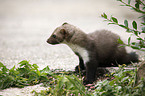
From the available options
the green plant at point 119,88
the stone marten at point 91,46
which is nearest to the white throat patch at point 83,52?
the stone marten at point 91,46

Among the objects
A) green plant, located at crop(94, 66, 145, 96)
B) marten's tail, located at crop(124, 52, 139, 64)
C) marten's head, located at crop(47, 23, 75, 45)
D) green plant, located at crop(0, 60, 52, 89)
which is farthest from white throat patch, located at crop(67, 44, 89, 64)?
green plant, located at crop(94, 66, 145, 96)

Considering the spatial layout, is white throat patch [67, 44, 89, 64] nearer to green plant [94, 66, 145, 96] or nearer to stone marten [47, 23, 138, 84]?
stone marten [47, 23, 138, 84]

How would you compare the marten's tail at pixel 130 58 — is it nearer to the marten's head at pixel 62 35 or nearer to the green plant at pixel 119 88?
the marten's head at pixel 62 35

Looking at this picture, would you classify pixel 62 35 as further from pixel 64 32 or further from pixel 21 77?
pixel 21 77

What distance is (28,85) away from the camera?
299 centimetres

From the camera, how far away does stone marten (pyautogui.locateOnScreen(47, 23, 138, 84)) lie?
323 cm

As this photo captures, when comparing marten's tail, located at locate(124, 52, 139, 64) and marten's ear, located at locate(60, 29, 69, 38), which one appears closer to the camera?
Answer: marten's ear, located at locate(60, 29, 69, 38)

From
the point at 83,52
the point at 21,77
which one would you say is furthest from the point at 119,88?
the point at 21,77

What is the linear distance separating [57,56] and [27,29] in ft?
13.5

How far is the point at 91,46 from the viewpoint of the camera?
333cm

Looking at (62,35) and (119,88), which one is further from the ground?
(62,35)

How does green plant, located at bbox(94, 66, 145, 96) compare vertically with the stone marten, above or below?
below

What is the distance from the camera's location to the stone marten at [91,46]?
3229mm

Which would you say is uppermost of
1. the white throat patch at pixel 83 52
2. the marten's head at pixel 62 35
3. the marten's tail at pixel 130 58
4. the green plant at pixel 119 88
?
the marten's head at pixel 62 35
